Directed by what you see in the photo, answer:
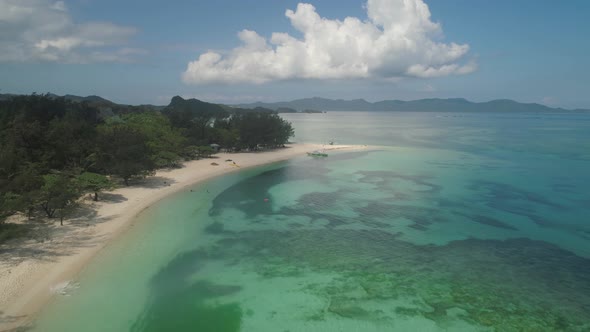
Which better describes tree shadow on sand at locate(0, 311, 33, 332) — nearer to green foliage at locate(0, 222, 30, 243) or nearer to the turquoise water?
the turquoise water

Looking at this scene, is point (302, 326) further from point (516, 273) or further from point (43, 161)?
point (43, 161)

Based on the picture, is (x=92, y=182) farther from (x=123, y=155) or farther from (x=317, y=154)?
(x=317, y=154)

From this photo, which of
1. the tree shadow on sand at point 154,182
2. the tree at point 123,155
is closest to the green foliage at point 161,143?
the tree shadow on sand at point 154,182

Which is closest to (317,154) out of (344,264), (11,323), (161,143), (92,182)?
(161,143)

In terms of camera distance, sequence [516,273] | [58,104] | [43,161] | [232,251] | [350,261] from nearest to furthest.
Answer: [516,273] < [350,261] < [232,251] < [43,161] < [58,104]

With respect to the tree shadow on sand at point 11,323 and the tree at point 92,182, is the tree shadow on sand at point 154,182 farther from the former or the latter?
the tree shadow on sand at point 11,323

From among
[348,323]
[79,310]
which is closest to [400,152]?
[348,323]
